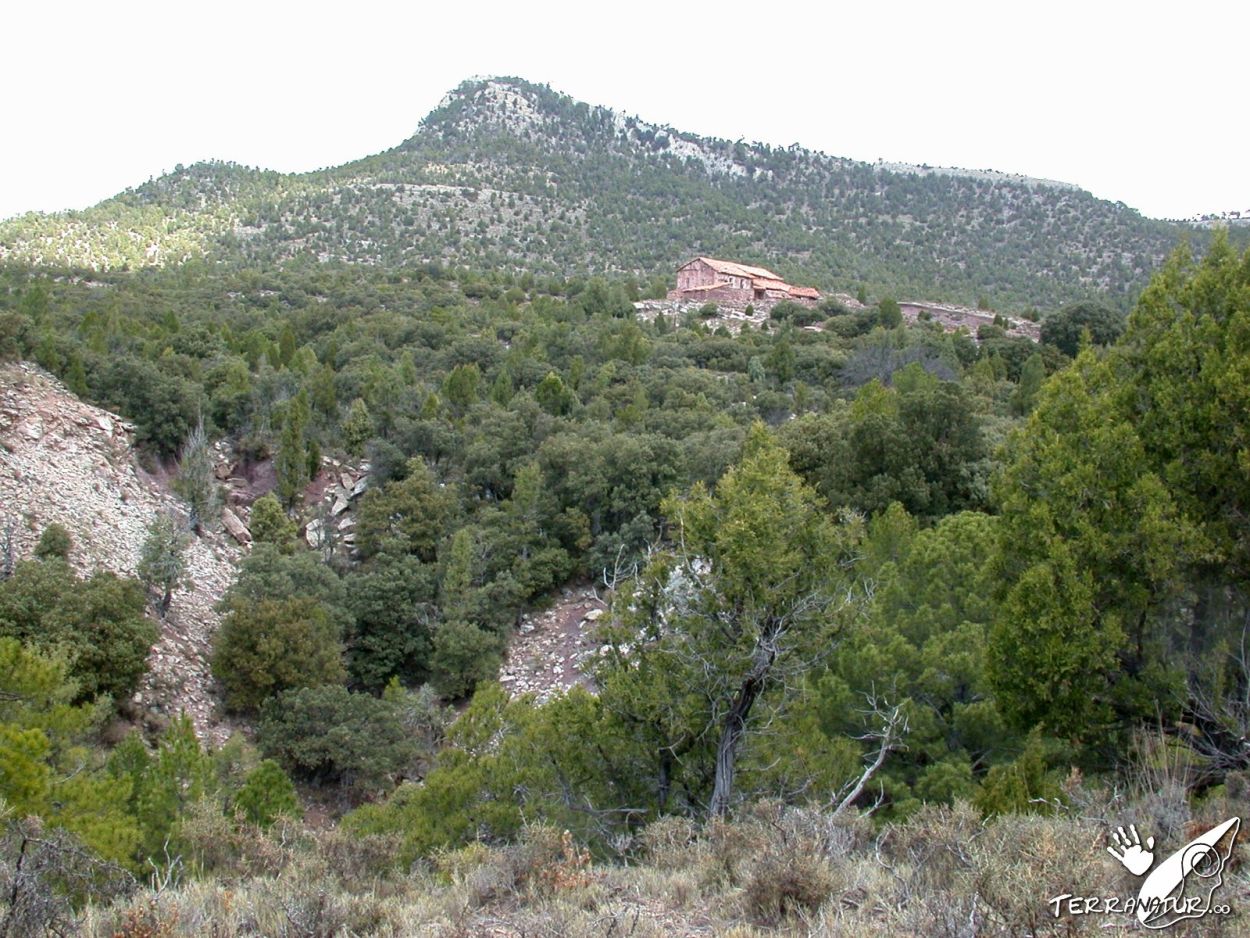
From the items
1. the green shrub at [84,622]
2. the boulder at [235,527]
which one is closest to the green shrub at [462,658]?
the green shrub at [84,622]

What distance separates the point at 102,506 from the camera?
1869cm

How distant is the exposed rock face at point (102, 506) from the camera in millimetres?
15867

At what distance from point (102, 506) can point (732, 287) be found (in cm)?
3387

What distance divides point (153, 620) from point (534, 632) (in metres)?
7.92

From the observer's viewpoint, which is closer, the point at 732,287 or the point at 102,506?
the point at 102,506

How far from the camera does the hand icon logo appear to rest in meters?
3.91

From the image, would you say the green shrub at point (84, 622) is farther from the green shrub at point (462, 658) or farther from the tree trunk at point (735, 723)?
the tree trunk at point (735, 723)

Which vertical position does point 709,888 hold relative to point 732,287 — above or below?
below

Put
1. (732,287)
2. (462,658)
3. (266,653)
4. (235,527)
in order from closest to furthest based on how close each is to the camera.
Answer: (266,653), (462,658), (235,527), (732,287)

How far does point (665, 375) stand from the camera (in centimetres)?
2866

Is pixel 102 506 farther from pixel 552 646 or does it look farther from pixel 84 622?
pixel 552 646

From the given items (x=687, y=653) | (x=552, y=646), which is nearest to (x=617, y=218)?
(x=552, y=646)

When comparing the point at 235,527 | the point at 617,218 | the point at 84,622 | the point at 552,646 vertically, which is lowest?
the point at 552,646

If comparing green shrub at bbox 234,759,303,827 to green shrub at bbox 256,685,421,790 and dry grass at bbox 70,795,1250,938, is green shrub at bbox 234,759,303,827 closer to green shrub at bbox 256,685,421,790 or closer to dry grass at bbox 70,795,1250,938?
green shrub at bbox 256,685,421,790
